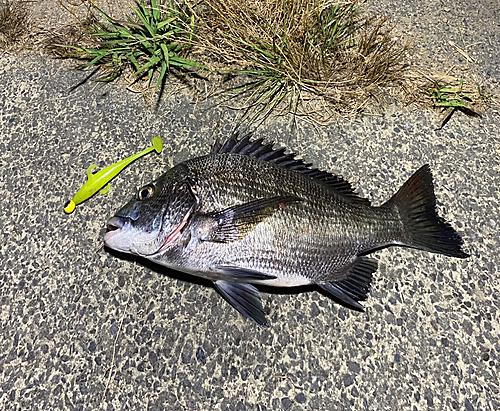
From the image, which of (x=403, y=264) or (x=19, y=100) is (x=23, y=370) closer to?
(x=19, y=100)

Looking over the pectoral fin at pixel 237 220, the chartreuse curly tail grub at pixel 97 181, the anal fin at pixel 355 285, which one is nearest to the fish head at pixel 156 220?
the pectoral fin at pixel 237 220

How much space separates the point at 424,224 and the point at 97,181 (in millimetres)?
2348

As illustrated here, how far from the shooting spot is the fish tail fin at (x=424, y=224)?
2350mm

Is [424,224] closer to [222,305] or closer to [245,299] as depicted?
[245,299]

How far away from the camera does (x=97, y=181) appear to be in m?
2.74

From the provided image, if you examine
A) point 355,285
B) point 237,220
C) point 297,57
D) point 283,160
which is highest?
point 297,57

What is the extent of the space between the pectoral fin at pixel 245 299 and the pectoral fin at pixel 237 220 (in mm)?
323

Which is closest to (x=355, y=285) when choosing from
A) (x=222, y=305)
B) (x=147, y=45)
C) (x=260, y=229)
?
(x=260, y=229)

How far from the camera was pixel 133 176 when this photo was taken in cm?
284

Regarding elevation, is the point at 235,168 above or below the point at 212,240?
above

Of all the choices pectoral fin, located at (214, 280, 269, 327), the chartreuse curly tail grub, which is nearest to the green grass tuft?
the chartreuse curly tail grub

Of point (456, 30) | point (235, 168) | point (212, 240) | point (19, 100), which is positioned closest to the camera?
point (212, 240)

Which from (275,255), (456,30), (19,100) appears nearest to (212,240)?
(275,255)

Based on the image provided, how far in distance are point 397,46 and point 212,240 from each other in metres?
2.75
